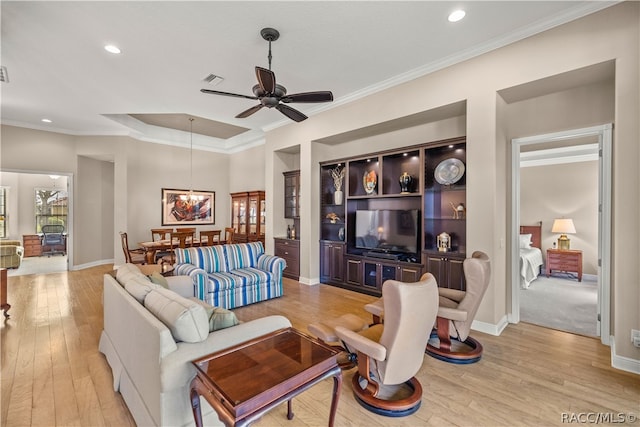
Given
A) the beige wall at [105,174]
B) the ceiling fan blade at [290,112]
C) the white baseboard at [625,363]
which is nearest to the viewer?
the white baseboard at [625,363]

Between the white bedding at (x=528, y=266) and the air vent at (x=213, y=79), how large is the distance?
6268mm

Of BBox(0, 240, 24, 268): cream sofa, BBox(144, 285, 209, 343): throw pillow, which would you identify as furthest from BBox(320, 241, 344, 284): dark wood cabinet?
BBox(0, 240, 24, 268): cream sofa

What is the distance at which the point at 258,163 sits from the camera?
7941mm

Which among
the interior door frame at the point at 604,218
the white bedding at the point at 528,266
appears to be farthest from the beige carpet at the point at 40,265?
the white bedding at the point at 528,266

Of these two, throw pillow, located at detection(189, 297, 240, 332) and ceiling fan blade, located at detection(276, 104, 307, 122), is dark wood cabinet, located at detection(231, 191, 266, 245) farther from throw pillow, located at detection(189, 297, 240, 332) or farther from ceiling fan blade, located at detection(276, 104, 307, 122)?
throw pillow, located at detection(189, 297, 240, 332)

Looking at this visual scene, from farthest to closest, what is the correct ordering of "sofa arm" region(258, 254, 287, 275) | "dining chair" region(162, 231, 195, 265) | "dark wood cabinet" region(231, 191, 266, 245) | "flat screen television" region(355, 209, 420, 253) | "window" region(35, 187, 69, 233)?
"window" region(35, 187, 69, 233) → "dark wood cabinet" region(231, 191, 266, 245) → "dining chair" region(162, 231, 195, 265) → "sofa arm" region(258, 254, 287, 275) → "flat screen television" region(355, 209, 420, 253)

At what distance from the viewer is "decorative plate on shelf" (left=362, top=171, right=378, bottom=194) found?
5223mm

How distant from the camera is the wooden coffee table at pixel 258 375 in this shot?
1303 mm

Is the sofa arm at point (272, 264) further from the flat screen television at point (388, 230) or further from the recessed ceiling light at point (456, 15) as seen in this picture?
the recessed ceiling light at point (456, 15)

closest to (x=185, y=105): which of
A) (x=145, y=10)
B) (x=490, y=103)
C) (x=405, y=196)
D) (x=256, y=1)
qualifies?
(x=145, y=10)

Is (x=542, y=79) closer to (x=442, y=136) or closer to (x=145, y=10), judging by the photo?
(x=442, y=136)

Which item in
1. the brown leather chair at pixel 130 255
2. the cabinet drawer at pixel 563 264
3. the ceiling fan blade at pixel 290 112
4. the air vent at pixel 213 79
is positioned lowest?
the cabinet drawer at pixel 563 264

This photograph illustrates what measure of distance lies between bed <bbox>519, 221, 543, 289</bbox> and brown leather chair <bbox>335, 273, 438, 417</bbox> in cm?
475

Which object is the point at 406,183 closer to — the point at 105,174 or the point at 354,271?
the point at 354,271
